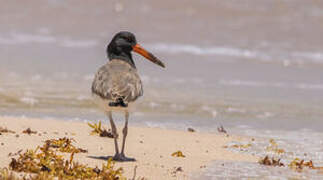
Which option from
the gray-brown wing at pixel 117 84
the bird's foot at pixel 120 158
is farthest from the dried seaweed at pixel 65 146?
the gray-brown wing at pixel 117 84

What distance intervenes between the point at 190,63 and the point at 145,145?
12.6 metres

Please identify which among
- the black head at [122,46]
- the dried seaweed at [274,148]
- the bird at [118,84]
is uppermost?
the black head at [122,46]

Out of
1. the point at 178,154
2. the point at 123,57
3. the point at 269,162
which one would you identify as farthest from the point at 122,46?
the point at 269,162

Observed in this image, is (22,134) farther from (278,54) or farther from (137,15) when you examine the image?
(137,15)

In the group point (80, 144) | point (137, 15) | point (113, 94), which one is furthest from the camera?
point (137, 15)

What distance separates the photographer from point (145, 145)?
8.48 metres

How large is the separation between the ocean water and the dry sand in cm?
46

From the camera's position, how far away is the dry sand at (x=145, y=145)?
6969mm

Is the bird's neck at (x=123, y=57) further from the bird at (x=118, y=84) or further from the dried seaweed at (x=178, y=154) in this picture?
the dried seaweed at (x=178, y=154)

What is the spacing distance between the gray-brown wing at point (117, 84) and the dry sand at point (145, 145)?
0.80 meters

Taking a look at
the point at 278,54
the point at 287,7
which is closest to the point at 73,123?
the point at 278,54

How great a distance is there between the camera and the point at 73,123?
9961mm

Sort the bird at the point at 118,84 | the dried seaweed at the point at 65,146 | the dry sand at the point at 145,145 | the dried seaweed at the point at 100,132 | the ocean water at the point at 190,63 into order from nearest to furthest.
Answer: the bird at the point at 118,84 → the dry sand at the point at 145,145 → the dried seaweed at the point at 65,146 → the dried seaweed at the point at 100,132 → the ocean water at the point at 190,63

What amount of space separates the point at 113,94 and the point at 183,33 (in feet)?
72.9
